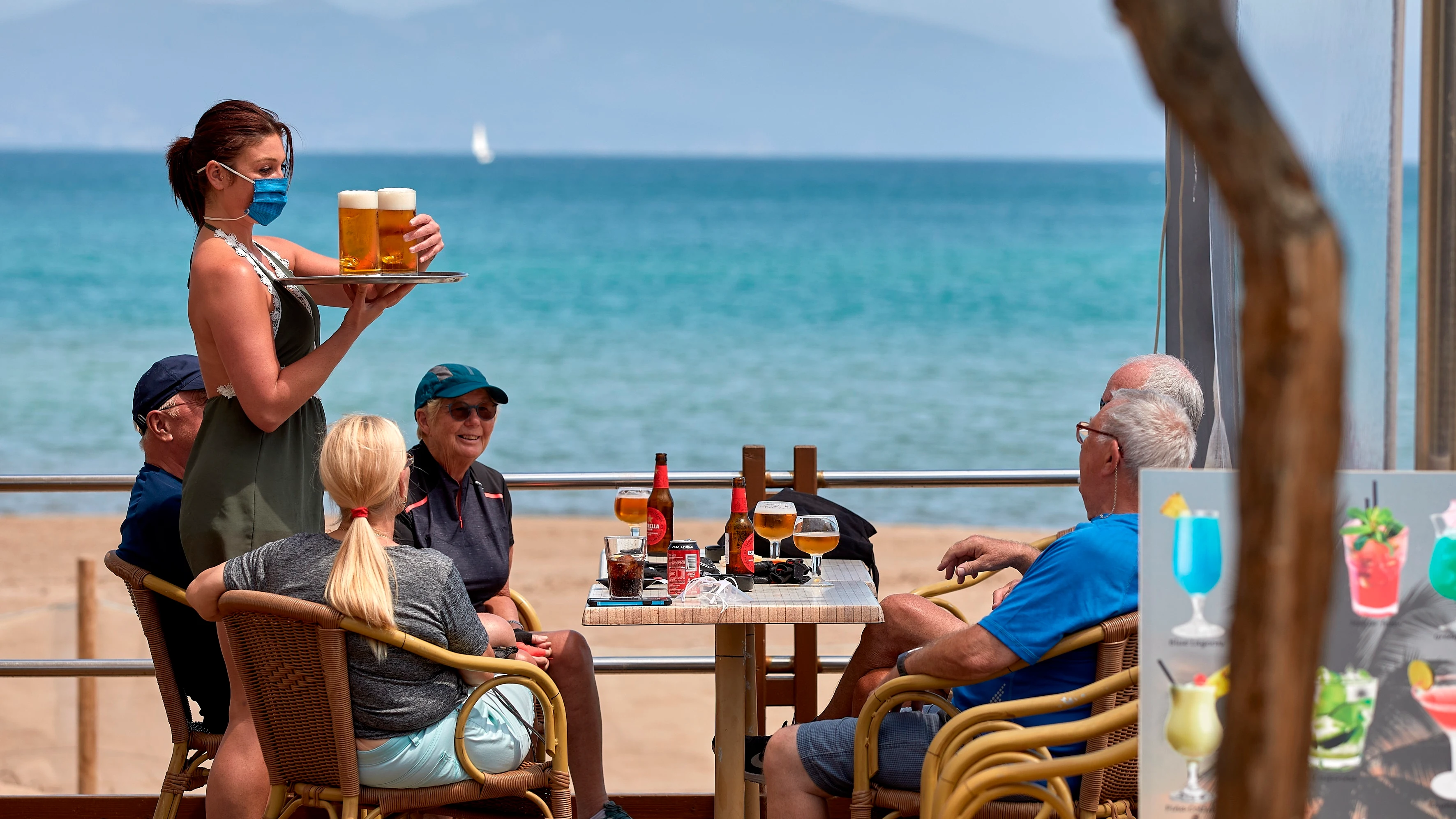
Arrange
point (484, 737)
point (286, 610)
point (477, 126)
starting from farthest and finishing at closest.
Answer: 1. point (477, 126)
2. point (484, 737)
3. point (286, 610)

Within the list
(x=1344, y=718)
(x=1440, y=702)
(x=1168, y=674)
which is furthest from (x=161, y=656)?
(x=1440, y=702)

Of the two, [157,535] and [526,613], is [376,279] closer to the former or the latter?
[157,535]

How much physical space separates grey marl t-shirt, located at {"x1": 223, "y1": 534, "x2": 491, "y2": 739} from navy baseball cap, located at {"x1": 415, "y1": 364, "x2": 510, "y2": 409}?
0.75 meters

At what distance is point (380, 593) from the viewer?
7.60 feet

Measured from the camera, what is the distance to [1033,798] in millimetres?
2369

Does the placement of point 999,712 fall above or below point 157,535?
below

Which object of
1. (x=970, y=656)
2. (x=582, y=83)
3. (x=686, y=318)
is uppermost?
(x=582, y=83)

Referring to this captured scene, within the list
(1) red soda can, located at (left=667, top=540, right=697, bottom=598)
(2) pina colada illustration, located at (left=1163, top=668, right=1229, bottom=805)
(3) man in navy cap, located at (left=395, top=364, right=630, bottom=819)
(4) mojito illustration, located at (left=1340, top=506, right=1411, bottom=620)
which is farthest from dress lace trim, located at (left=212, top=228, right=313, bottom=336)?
(4) mojito illustration, located at (left=1340, top=506, right=1411, bottom=620)

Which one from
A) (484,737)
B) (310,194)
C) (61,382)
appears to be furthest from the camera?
(310,194)

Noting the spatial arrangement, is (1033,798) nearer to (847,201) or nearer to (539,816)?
(539,816)

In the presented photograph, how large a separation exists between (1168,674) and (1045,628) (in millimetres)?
487

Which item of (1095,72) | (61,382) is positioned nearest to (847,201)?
(1095,72)

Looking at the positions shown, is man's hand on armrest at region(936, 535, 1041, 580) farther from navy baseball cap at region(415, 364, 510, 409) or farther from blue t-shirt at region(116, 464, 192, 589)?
blue t-shirt at region(116, 464, 192, 589)

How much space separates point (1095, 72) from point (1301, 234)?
5696 cm
